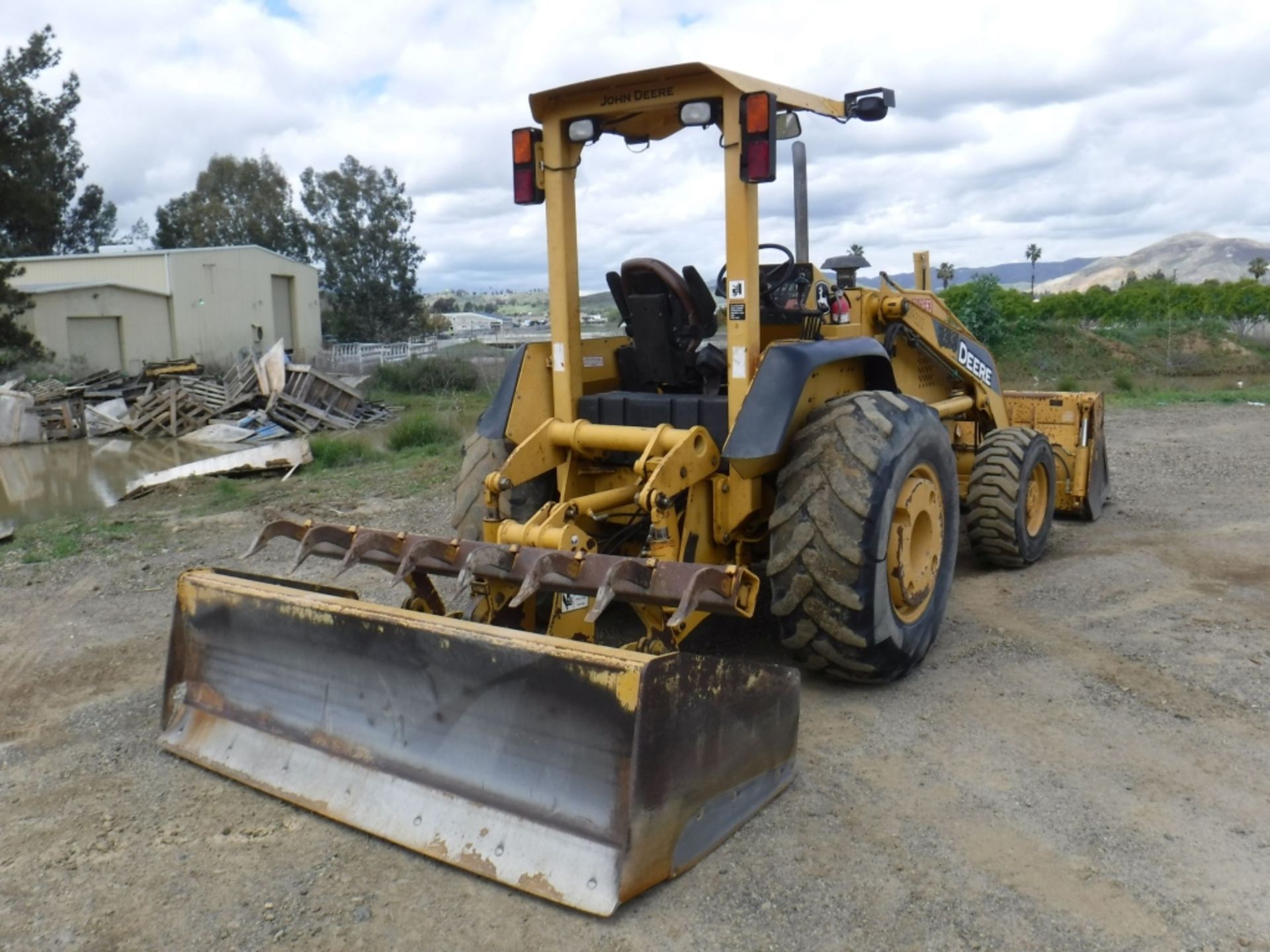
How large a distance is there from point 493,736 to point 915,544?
2347 mm

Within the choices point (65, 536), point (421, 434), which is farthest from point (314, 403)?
point (65, 536)

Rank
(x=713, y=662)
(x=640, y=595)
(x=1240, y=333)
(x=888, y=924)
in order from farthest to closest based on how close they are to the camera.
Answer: (x=1240, y=333) → (x=640, y=595) → (x=713, y=662) → (x=888, y=924)

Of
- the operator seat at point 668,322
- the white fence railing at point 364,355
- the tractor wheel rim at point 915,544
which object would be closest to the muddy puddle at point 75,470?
the operator seat at point 668,322

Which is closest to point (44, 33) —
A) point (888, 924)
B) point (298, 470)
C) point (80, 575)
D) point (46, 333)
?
point (46, 333)

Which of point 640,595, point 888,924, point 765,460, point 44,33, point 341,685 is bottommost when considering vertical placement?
point 888,924

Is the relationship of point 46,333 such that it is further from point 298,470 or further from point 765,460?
point 765,460

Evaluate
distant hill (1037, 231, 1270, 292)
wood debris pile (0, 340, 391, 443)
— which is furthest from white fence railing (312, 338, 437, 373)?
distant hill (1037, 231, 1270, 292)

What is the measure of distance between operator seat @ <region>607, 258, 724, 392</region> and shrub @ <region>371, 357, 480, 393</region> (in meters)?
22.8

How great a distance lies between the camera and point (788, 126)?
16.5 ft

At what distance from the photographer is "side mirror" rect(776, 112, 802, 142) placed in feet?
16.4

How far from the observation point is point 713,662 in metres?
3.40

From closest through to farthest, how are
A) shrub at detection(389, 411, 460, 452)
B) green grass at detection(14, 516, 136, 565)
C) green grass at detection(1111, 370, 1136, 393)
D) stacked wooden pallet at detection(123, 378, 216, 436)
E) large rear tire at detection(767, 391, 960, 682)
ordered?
large rear tire at detection(767, 391, 960, 682) → green grass at detection(14, 516, 136, 565) → shrub at detection(389, 411, 460, 452) → green grass at detection(1111, 370, 1136, 393) → stacked wooden pallet at detection(123, 378, 216, 436)

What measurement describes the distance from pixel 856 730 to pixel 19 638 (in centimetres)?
469

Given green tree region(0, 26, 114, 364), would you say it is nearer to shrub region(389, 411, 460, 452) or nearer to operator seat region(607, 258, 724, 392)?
shrub region(389, 411, 460, 452)
